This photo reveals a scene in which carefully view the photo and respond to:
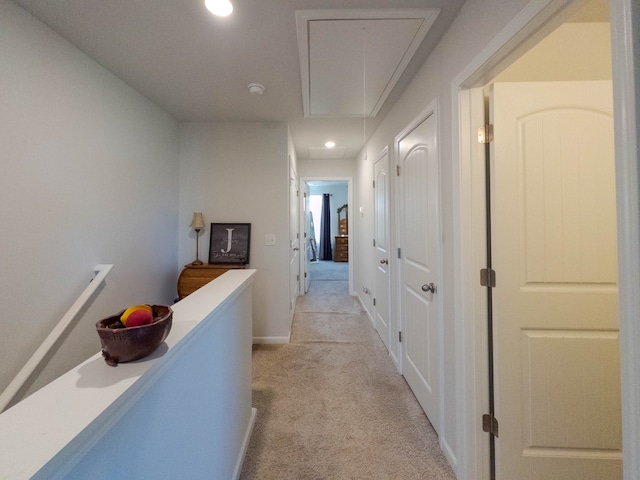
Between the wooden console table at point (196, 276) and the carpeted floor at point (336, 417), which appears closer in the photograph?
the carpeted floor at point (336, 417)

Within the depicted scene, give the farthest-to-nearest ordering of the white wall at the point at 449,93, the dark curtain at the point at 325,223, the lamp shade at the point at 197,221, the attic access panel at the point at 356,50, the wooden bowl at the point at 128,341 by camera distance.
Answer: the dark curtain at the point at 325,223
the lamp shade at the point at 197,221
the attic access panel at the point at 356,50
the white wall at the point at 449,93
the wooden bowl at the point at 128,341

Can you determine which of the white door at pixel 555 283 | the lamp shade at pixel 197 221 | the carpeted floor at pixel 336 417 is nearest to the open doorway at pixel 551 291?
the white door at pixel 555 283

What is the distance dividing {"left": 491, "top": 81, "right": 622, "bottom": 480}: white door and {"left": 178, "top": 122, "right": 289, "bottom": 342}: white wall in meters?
1.99

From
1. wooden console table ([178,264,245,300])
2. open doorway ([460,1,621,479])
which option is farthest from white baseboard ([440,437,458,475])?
wooden console table ([178,264,245,300])

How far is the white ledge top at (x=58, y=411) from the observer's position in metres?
0.35

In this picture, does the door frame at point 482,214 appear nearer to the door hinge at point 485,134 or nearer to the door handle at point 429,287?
the door hinge at point 485,134

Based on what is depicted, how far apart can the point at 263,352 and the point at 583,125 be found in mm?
2779

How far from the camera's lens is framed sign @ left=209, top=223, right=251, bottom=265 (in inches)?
105

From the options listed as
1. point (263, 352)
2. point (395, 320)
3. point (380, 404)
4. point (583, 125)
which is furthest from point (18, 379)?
point (583, 125)

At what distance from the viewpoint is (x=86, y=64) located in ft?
5.37

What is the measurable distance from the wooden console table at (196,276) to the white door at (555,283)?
2225mm

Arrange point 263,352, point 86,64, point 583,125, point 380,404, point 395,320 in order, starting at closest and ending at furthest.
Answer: point 583,125
point 86,64
point 380,404
point 395,320
point 263,352

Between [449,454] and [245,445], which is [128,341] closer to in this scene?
[245,445]

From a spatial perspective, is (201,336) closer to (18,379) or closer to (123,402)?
(123,402)
